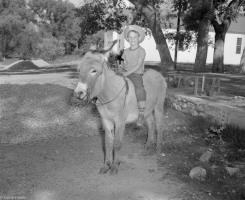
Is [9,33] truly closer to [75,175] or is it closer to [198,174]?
[75,175]

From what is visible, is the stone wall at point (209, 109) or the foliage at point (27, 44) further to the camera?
the foliage at point (27, 44)

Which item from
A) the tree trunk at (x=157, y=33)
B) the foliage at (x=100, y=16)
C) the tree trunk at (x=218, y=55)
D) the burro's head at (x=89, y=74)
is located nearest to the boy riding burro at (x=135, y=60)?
the burro's head at (x=89, y=74)

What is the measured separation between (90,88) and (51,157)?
2.12 metres

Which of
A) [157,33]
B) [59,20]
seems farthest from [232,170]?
[59,20]

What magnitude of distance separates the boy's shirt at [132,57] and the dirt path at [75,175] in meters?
1.75

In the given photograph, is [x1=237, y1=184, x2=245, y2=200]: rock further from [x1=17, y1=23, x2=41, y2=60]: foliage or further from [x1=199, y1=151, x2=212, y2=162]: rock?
[x1=17, y1=23, x2=41, y2=60]: foliage

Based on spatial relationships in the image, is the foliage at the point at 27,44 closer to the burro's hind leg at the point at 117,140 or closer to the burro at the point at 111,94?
the burro at the point at 111,94

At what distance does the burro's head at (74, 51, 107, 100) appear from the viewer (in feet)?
13.3

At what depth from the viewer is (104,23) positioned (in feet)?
59.3

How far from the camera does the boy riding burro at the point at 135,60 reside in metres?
5.20

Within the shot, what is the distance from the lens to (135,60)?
5273 mm

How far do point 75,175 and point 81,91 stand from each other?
1.63 m

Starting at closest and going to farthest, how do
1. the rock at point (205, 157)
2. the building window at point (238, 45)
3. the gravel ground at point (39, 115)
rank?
the rock at point (205, 157)
the gravel ground at point (39, 115)
the building window at point (238, 45)

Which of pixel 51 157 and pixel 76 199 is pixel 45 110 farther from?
pixel 76 199
